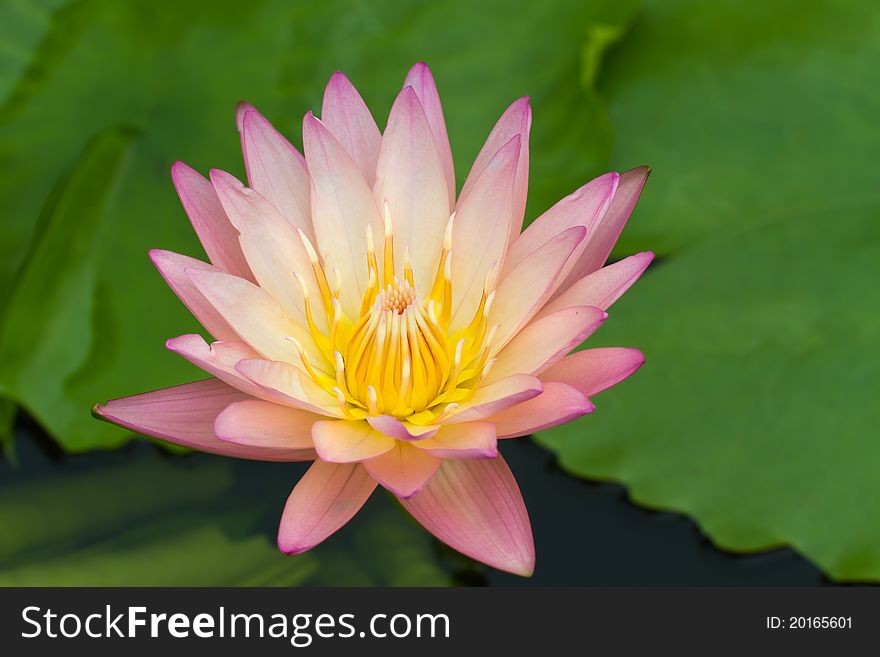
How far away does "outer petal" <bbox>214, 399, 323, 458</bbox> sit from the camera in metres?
1.23

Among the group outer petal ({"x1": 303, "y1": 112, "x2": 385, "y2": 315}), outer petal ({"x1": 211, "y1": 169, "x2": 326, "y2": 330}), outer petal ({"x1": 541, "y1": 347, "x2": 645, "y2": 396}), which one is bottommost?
outer petal ({"x1": 541, "y1": 347, "x2": 645, "y2": 396})

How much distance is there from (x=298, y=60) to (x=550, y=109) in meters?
0.59

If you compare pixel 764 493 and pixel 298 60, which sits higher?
pixel 298 60

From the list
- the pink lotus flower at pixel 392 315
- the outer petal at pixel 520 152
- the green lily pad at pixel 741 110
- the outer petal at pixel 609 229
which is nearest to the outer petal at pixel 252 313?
the pink lotus flower at pixel 392 315

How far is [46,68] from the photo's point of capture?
6.89ft

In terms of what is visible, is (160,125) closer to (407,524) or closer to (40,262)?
(40,262)

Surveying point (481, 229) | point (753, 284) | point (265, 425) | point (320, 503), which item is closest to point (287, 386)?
point (265, 425)

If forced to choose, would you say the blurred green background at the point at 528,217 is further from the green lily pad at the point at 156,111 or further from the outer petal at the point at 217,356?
the outer petal at the point at 217,356

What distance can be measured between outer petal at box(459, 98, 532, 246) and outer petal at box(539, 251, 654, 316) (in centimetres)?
18

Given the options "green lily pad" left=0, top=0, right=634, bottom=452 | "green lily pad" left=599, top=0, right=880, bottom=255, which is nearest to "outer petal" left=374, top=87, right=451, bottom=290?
"green lily pad" left=0, top=0, right=634, bottom=452

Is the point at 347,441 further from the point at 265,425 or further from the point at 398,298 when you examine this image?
the point at 398,298

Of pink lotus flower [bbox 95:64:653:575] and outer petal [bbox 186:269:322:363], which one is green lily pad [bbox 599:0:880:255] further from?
outer petal [bbox 186:269:322:363]

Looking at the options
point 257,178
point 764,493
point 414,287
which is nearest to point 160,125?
point 257,178

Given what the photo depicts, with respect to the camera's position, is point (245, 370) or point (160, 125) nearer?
point (245, 370)
